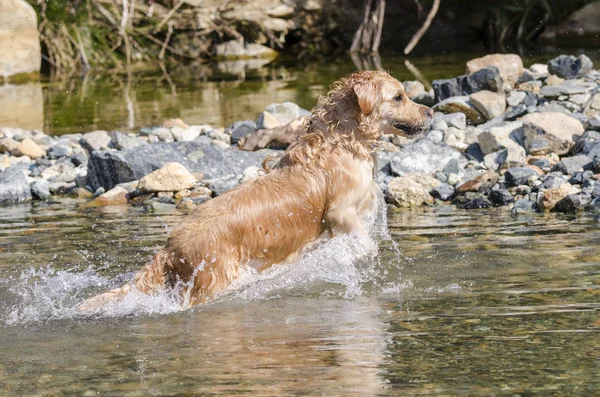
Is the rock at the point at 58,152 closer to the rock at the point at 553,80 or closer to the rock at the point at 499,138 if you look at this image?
the rock at the point at 499,138

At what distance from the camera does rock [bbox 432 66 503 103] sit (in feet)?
45.9

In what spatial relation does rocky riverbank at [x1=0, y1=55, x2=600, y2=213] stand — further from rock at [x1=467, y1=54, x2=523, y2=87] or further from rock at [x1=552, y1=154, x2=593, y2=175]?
rock at [x1=467, y1=54, x2=523, y2=87]

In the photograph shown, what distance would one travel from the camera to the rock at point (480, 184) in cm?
1046

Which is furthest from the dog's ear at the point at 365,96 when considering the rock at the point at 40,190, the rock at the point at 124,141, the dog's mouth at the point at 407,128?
the rock at the point at 124,141

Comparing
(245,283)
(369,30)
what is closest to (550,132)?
(245,283)

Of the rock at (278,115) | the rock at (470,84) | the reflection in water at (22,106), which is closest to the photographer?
the rock at (278,115)

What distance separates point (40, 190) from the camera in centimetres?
1185

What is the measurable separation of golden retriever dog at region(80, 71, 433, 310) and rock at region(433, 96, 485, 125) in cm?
554

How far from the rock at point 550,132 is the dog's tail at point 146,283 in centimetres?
624

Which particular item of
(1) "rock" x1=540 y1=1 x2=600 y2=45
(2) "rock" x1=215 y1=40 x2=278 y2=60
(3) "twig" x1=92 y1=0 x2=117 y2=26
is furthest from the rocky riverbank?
(1) "rock" x1=540 y1=1 x2=600 y2=45

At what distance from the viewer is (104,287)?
755 centimetres

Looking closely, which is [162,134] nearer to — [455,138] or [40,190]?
[40,190]

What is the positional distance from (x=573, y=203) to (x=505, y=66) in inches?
245

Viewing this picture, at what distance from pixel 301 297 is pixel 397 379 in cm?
208
